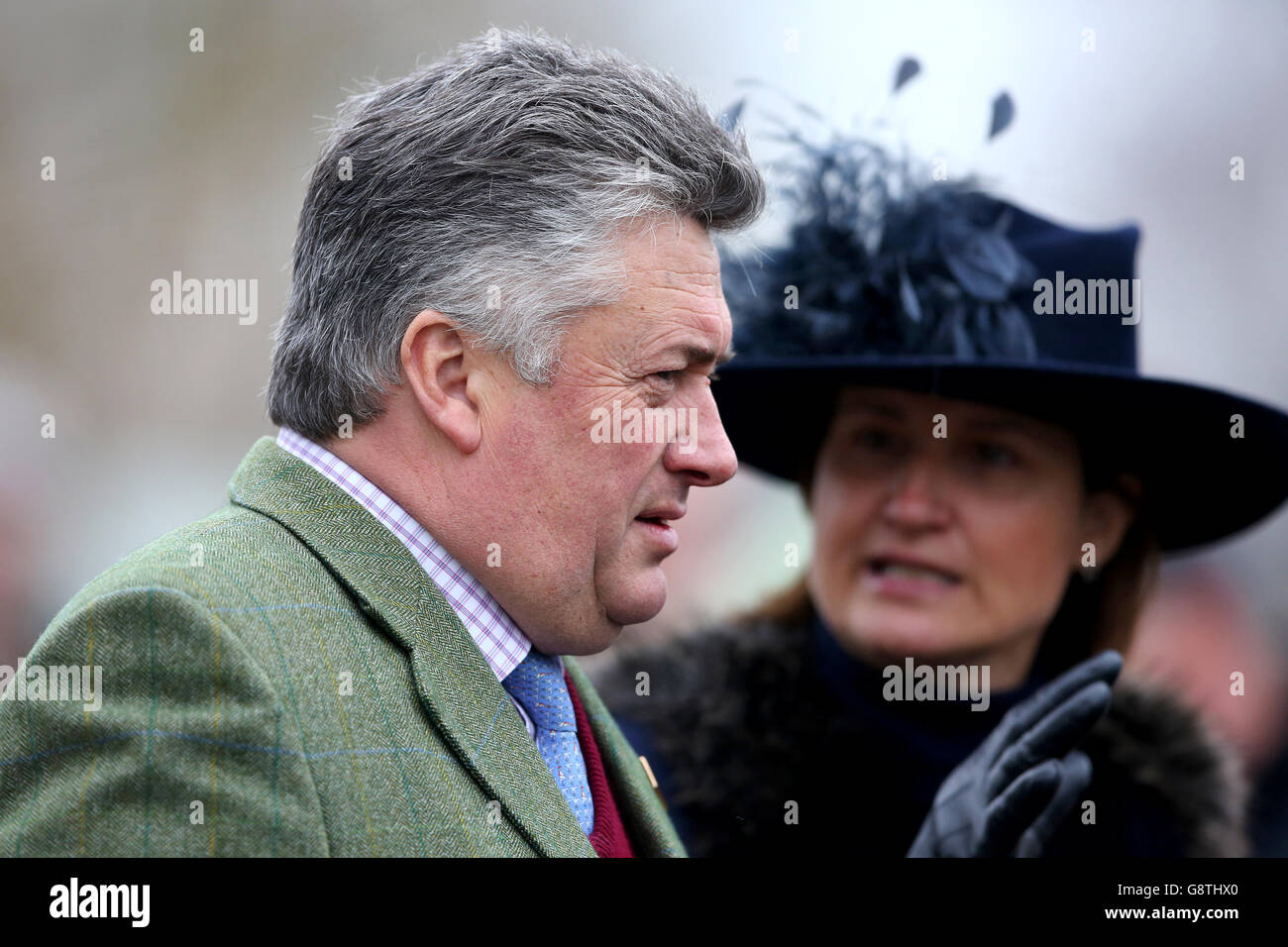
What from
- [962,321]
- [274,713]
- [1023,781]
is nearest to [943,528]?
[962,321]

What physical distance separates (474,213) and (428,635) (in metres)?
Answer: 0.61

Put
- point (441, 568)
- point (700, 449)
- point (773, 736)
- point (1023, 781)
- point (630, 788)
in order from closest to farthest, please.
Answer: point (441, 568), point (700, 449), point (630, 788), point (1023, 781), point (773, 736)

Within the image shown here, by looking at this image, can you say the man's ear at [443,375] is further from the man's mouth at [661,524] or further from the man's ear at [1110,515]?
the man's ear at [1110,515]

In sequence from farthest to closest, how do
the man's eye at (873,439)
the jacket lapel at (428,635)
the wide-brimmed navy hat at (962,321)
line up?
the man's eye at (873,439), the wide-brimmed navy hat at (962,321), the jacket lapel at (428,635)

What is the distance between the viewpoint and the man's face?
1.86 meters

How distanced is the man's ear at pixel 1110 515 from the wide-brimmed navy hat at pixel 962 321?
0.07 m

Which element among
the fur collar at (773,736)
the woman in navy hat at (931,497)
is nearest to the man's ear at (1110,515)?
the woman in navy hat at (931,497)

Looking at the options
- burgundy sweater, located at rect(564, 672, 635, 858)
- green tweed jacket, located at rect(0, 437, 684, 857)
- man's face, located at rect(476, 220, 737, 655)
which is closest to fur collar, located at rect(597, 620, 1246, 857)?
burgundy sweater, located at rect(564, 672, 635, 858)

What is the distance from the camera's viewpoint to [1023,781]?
2828 millimetres

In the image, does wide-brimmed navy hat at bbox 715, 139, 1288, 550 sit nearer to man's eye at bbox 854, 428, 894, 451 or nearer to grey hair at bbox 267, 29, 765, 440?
man's eye at bbox 854, 428, 894, 451

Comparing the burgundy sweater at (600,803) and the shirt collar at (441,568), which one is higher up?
the shirt collar at (441,568)

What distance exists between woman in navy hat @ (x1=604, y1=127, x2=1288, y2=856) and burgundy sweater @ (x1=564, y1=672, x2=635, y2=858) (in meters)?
1.24

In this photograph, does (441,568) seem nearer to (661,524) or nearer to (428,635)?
(428,635)

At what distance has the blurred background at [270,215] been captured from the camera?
16.0ft
